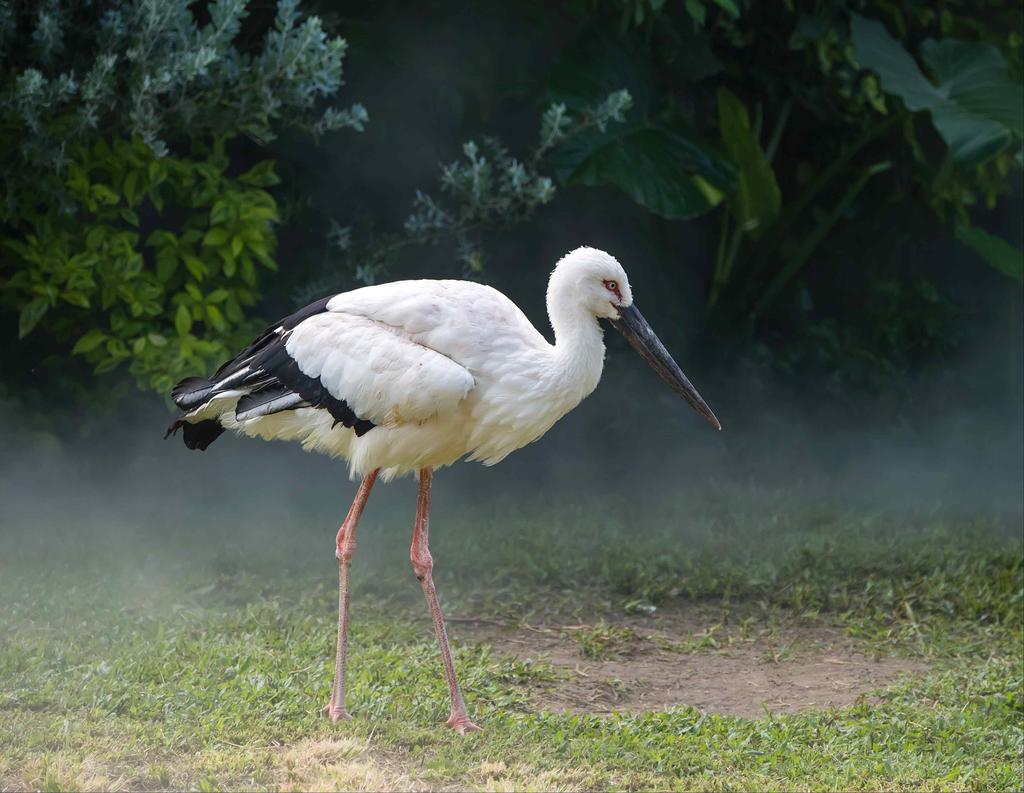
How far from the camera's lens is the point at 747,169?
7672 millimetres

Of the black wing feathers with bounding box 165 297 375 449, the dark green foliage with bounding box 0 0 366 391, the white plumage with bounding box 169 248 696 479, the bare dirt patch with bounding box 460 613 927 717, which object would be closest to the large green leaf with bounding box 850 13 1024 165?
the bare dirt patch with bounding box 460 613 927 717

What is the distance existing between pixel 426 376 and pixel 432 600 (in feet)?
2.63

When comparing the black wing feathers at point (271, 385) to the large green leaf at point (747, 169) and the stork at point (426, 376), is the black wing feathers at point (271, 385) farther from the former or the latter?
the large green leaf at point (747, 169)

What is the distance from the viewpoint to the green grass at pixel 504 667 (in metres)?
3.77

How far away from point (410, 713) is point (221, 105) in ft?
10.1

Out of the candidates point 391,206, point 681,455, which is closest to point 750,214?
point 681,455

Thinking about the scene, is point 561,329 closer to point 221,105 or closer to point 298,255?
point 221,105

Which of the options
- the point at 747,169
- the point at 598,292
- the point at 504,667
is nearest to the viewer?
the point at 598,292

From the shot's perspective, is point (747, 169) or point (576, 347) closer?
point (576, 347)

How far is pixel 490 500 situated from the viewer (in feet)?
24.0

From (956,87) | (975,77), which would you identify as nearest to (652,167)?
(956,87)

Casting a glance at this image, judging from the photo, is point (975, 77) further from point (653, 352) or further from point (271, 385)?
point (271, 385)

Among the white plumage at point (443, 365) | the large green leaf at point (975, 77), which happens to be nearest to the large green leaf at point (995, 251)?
the large green leaf at point (975, 77)

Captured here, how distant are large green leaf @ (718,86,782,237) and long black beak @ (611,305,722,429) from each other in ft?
11.1
